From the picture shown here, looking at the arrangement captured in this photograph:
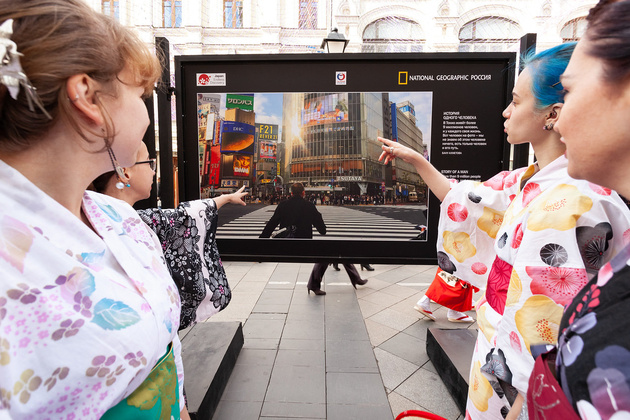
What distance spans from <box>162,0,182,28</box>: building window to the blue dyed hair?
16329mm

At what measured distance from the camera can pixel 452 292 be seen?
3.85m

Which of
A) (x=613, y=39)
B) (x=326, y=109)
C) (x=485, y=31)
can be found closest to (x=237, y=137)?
(x=326, y=109)

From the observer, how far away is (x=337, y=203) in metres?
2.10

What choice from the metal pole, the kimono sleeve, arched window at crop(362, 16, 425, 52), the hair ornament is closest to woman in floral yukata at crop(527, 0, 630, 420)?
the kimono sleeve

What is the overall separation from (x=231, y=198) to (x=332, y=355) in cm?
194

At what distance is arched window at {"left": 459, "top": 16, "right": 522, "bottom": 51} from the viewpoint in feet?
46.6

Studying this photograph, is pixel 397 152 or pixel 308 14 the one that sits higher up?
pixel 308 14

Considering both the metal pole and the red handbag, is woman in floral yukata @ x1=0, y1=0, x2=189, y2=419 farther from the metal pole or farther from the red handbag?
the red handbag

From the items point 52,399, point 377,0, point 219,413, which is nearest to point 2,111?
point 52,399

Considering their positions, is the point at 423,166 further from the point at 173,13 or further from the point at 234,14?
the point at 173,13

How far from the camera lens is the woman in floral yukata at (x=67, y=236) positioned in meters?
0.67

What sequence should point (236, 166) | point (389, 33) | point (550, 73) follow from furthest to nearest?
point (389, 33)
point (236, 166)
point (550, 73)

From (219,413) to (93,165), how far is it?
84.3 inches

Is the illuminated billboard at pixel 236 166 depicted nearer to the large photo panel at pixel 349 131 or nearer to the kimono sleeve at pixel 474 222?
the large photo panel at pixel 349 131
